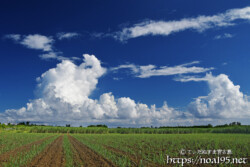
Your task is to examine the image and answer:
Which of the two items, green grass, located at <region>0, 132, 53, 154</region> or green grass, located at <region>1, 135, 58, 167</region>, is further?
green grass, located at <region>0, 132, 53, 154</region>

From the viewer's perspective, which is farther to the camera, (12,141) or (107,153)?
(12,141)

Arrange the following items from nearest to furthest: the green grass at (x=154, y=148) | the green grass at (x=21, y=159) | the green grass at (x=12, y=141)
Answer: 1. the green grass at (x=21, y=159)
2. the green grass at (x=154, y=148)
3. the green grass at (x=12, y=141)

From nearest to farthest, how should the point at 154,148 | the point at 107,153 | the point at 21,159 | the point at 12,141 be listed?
the point at 21,159
the point at 107,153
the point at 154,148
the point at 12,141

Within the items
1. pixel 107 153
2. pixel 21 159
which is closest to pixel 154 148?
pixel 107 153

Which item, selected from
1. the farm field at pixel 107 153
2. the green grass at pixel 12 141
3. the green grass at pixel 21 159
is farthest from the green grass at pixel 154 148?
the green grass at pixel 12 141

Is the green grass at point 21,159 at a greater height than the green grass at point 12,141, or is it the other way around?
the green grass at point 21,159

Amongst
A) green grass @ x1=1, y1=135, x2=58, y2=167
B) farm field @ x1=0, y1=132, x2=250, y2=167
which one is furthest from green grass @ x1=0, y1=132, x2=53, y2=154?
green grass @ x1=1, y1=135, x2=58, y2=167

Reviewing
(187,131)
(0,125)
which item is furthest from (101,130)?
(0,125)

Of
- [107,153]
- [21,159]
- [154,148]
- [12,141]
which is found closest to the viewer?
[21,159]

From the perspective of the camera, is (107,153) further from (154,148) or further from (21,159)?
(21,159)

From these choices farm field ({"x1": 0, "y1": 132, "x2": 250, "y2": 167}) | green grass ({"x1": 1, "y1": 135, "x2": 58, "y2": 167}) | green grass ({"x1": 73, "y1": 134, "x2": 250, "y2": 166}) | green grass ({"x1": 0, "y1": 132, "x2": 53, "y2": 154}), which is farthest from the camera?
green grass ({"x1": 0, "y1": 132, "x2": 53, "y2": 154})

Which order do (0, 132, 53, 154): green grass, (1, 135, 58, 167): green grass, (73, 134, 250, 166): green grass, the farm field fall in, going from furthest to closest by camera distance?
(0, 132, 53, 154): green grass, (73, 134, 250, 166): green grass, the farm field, (1, 135, 58, 167): green grass

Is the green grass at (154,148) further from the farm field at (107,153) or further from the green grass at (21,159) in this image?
the green grass at (21,159)

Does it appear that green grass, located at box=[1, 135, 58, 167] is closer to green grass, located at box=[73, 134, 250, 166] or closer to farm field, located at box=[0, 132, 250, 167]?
farm field, located at box=[0, 132, 250, 167]
